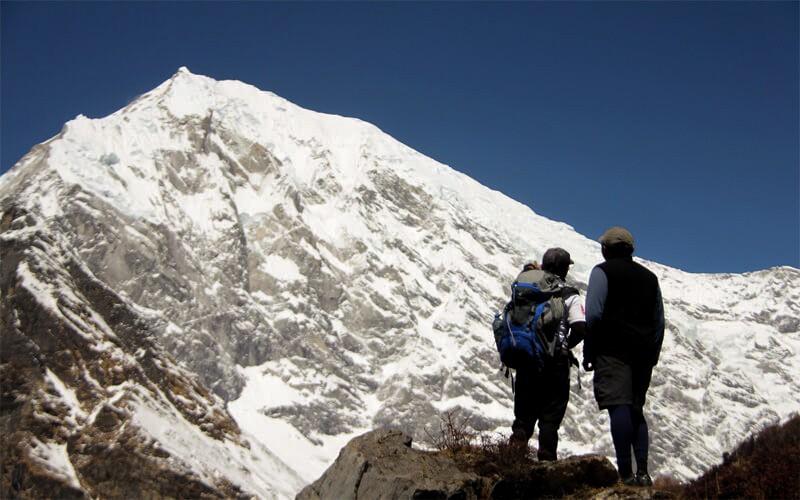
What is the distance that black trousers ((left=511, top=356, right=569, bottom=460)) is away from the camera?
11.8 m

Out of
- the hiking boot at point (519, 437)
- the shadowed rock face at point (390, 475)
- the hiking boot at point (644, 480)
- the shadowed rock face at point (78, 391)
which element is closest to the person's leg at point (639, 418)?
the hiking boot at point (644, 480)

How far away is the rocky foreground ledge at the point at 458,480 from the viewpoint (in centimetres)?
1092

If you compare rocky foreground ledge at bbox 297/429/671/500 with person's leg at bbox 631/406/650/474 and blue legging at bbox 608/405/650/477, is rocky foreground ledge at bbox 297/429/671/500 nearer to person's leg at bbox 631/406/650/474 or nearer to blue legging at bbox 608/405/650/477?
blue legging at bbox 608/405/650/477

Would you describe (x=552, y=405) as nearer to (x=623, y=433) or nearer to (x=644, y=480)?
(x=623, y=433)

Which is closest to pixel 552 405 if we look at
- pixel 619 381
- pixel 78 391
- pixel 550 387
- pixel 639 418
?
pixel 550 387

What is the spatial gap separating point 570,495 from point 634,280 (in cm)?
256

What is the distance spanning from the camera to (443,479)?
36.9ft

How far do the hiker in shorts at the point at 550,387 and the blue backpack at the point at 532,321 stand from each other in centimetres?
9

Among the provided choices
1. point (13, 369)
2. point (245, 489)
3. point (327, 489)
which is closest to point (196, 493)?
point (245, 489)

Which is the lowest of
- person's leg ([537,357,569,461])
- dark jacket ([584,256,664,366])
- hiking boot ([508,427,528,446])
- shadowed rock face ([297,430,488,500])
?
shadowed rock face ([297,430,488,500])

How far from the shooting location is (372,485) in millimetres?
11508

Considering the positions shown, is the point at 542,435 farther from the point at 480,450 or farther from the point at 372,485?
the point at 372,485

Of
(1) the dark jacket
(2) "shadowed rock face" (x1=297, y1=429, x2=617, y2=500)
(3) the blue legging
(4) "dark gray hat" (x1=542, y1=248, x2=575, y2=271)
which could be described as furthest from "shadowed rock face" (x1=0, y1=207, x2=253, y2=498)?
(1) the dark jacket

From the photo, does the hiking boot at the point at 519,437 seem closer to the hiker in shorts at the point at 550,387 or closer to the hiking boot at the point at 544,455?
the hiker in shorts at the point at 550,387
